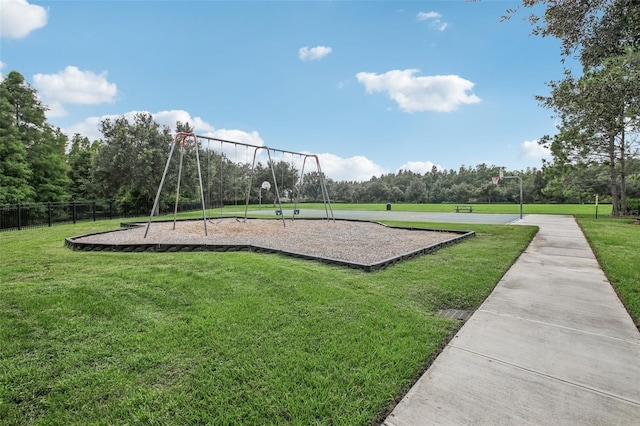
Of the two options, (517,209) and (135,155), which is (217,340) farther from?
(517,209)

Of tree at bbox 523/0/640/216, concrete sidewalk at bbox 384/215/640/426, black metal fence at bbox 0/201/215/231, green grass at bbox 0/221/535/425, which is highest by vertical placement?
tree at bbox 523/0/640/216

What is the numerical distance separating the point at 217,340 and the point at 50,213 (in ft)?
48.5

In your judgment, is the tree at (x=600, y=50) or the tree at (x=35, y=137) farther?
the tree at (x=35, y=137)

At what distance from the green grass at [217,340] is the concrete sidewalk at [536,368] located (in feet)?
0.64

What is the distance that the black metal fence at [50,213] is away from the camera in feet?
38.9

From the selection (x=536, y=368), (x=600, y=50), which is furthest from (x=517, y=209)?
(x=536, y=368)

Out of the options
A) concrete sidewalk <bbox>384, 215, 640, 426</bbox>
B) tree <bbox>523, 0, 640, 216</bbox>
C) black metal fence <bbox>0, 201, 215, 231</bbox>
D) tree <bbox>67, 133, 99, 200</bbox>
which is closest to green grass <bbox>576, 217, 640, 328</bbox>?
concrete sidewalk <bbox>384, 215, 640, 426</bbox>

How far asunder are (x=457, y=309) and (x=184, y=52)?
45.0 feet

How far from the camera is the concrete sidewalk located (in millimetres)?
1757

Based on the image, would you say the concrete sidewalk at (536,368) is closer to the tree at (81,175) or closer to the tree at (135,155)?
the tree at (135,155)

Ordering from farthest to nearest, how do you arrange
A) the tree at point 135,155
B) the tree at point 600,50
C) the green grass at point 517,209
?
the green grass at point 517,209 < the tree at point 135,155 < the tree at point 600,50

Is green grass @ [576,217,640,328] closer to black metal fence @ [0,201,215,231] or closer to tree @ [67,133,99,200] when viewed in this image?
black metal fence @ [0,201,215,231]

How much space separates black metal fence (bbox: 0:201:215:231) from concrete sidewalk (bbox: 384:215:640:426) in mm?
15265

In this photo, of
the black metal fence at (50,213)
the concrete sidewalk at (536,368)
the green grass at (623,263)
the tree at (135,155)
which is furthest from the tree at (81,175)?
the green grass at (623,263)
